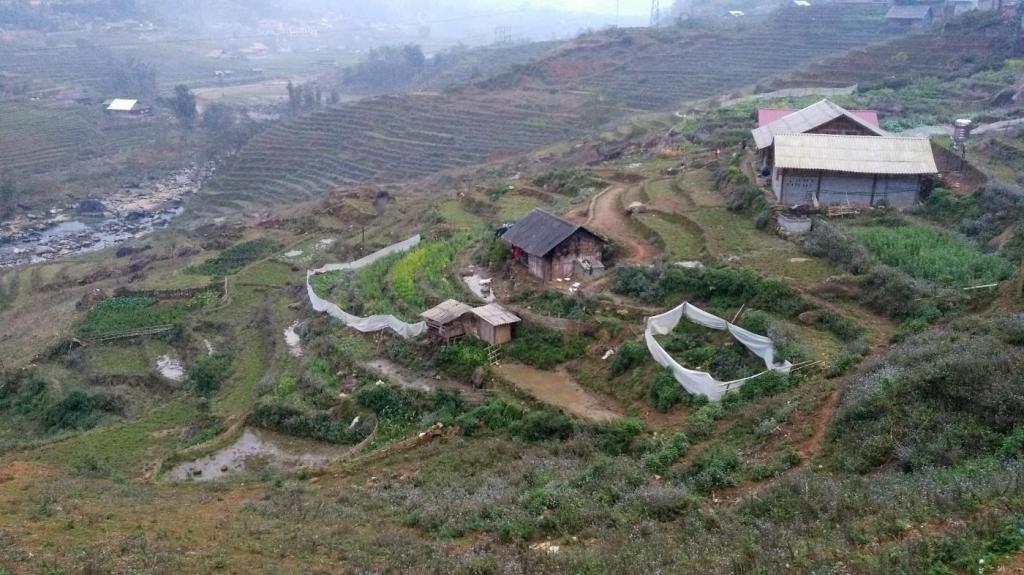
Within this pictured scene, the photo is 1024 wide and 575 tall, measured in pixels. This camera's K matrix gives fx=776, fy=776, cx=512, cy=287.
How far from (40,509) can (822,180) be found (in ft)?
66.9

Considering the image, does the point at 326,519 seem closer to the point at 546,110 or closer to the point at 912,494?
the point at 912,494

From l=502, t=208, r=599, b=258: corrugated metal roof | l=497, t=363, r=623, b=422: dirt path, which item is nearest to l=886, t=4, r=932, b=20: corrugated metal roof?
l=502, t=208, r=599, b=258: corrugated metal roof

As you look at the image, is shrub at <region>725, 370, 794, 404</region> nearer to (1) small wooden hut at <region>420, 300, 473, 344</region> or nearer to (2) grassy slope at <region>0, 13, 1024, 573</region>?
(2) grassy slope at <region>0, 13, 1024, 573</region>

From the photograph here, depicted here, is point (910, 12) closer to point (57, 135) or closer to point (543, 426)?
point (543, 426)

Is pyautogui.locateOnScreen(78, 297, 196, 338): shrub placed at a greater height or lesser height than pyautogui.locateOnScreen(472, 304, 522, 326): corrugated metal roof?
lesser

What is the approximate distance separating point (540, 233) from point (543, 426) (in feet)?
25.7

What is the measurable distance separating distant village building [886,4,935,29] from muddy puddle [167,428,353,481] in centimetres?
6250

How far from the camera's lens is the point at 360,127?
62.2 metres

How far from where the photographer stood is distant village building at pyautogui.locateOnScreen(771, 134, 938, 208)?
21750 mm

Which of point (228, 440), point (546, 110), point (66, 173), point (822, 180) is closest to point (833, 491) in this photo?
point (228, 440)

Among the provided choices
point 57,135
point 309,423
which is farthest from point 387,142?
point 309,423

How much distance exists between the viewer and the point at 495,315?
19.2 m

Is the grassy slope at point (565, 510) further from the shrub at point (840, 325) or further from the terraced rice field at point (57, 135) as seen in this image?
the terraced rice field at point (57, 135)

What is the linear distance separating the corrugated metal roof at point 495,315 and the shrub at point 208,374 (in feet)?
29.7
